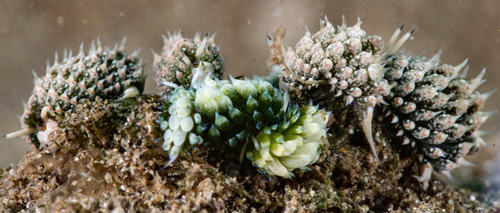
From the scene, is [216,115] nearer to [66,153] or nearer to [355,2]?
[66,153]

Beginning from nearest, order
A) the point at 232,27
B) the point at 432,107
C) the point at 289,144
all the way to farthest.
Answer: the point at 289,144 < the point at 432,107 < the point at 232,27

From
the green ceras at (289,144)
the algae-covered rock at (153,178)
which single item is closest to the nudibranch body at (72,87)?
the algae-covered rock at (153,178)

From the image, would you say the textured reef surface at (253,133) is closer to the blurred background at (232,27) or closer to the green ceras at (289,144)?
the green ceras at (289,144)

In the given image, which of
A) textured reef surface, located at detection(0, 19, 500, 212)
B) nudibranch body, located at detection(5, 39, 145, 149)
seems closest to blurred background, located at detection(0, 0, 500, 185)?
nudibranch body, located at detection(5, 39, 145, 149)

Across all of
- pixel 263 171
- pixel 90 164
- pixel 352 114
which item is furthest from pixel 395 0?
pixel 90 164

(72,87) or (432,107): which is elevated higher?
(72,87)

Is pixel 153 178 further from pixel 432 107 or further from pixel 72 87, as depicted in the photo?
pixel 432 107

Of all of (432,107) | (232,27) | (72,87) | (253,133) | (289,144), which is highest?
(232,27)

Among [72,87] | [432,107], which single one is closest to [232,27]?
[72,87]

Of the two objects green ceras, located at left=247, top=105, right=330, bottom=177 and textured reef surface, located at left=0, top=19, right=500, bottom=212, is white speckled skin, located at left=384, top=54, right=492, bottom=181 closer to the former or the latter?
textured reef surface, located at left=0, top=19, right=500, bottom=212
